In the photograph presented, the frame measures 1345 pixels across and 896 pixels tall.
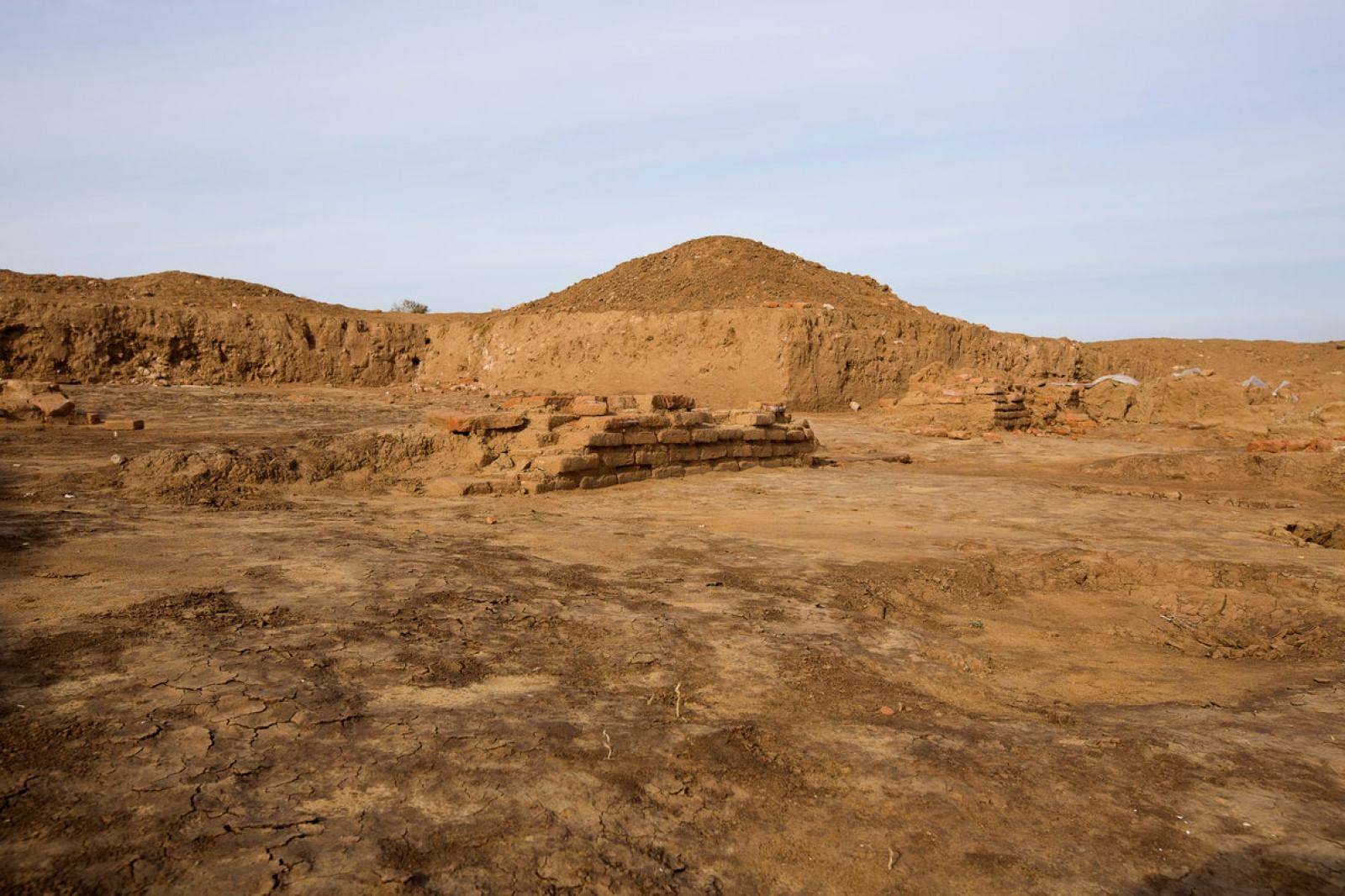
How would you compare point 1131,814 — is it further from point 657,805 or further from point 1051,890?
point 657,805

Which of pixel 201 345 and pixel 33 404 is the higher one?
pixel 201 345

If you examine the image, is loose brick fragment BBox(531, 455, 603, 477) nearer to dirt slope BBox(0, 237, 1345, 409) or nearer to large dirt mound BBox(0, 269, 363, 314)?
dirt slope BBox(0, 237, 1345, 409)

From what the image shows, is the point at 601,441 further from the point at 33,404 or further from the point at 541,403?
the point at 33,404

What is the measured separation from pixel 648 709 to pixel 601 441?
5.37 metres

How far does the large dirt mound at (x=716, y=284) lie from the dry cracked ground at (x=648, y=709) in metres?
14.1

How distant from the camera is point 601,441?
8141 millimetres

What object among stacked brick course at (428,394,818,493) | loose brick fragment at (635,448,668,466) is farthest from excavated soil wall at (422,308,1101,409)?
loose brick fragment at (635,448,668,466)

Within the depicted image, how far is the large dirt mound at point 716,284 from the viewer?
65.2 ft

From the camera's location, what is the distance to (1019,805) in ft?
7.77

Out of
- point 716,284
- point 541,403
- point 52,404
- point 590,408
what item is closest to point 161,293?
point 52,404

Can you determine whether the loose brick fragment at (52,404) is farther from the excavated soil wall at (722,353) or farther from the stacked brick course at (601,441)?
the excavated soil wall at (722,353)

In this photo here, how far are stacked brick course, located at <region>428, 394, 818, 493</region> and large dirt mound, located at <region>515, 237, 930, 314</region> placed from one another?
9.27 meters

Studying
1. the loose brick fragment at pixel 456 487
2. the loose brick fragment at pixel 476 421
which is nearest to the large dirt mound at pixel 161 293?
the loose brick fragment at pixel 476 421

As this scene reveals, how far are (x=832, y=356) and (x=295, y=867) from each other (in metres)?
16.6
